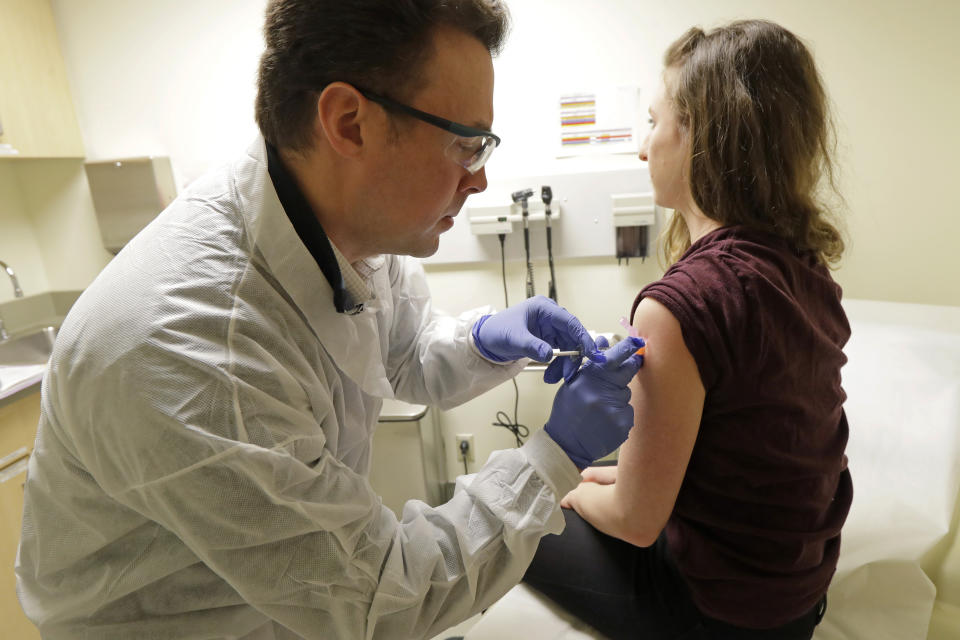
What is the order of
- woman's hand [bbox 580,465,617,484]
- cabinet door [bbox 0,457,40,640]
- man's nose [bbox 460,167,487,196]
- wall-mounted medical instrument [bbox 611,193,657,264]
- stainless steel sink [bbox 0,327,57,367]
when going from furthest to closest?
stainless steel sink [bbox 0,327,57,367]
wall-mounted medical instrument [bbox 611,193,657,264]
cabinet door [bbox 0,457,40,640]
woman's hand [bbox 580,465,617,484]
man's nose [bbox 460,167,487,196]

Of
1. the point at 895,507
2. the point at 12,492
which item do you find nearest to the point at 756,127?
the point at 895,507

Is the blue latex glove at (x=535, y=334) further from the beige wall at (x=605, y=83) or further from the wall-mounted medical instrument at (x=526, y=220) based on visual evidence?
the beige wall at (x=605, y=83)

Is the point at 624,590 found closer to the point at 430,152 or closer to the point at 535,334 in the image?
the point at 535,334

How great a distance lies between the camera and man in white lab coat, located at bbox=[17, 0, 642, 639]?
2.37 feet

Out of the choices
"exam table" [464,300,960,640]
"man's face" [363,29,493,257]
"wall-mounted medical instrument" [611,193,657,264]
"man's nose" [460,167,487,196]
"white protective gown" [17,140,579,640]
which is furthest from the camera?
"wall-mounted medical instrument" [611,193,657,264]

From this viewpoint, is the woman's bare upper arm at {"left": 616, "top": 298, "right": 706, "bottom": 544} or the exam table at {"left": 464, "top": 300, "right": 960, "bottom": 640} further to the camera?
the exam table at {"left": 464, "top": 300, "right": 960, "bottom": 640}

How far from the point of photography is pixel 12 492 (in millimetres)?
1764

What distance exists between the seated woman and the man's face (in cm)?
37

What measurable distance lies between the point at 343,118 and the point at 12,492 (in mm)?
1734

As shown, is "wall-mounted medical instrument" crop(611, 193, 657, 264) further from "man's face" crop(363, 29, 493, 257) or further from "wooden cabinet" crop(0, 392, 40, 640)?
"wooden cabinet" crop(0, 392, 40, 640)

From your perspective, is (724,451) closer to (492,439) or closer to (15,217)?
(492,439)

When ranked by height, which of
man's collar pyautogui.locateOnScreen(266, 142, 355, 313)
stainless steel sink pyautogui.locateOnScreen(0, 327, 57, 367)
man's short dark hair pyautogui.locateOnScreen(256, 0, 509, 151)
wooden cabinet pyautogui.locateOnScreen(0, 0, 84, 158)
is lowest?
stainless steel sink pyautogui.locateOnScreen(0, 327, 57, 367)

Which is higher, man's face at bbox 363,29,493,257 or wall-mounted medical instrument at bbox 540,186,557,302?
man's face at bbox 363,29,493,257

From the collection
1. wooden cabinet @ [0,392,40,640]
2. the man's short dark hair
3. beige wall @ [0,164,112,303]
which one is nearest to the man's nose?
the man's short dark hair
